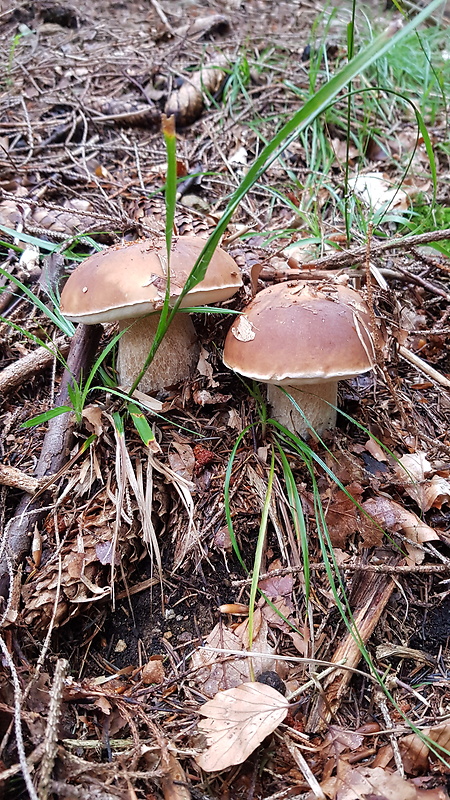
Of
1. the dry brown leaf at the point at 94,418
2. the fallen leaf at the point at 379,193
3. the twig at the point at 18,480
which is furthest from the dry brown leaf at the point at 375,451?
the fallen leaf at the point at 379,193

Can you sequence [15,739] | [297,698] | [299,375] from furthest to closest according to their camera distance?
[299,375] → [297,698] → [15,739]

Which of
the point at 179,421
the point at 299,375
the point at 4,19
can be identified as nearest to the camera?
the point at 299,375

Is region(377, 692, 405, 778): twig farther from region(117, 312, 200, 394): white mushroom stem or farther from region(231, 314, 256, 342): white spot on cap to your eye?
region(117, 312, 200, 394): white mushroom stem

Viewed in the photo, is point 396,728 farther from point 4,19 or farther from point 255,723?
point 4,19

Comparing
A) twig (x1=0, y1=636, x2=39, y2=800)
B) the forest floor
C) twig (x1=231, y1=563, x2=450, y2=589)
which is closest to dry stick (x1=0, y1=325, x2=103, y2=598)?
the forest floor

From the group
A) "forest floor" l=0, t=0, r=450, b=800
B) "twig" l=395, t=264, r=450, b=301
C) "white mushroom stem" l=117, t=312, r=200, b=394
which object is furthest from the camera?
"twig" l=395, t=264, r=450, b=301

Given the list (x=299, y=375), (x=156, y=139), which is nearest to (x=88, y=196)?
(x=156, y=139)

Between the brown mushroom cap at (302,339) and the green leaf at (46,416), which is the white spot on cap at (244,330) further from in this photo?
the green leaf at (46,416)

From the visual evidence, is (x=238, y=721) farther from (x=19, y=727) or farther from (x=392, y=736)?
(x=19, y=727)
